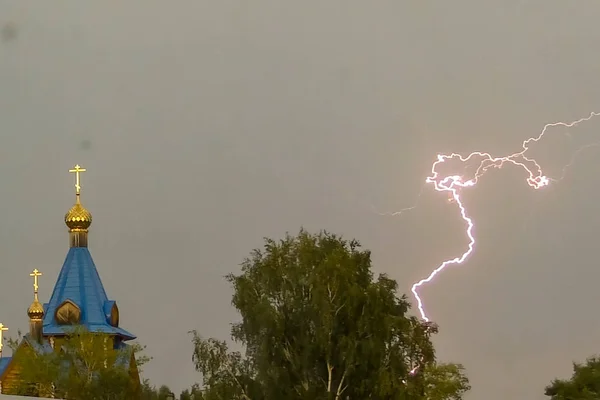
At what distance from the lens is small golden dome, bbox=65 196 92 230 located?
212ft

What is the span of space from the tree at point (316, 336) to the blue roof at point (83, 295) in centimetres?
2261

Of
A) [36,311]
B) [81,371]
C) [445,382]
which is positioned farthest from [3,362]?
[445,382]

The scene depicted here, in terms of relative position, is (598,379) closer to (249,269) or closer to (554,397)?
(554,397)

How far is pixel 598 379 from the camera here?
216 feet

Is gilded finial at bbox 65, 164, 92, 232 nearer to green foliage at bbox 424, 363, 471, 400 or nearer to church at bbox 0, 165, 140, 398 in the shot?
church at bbox 0, 165, 140, 398

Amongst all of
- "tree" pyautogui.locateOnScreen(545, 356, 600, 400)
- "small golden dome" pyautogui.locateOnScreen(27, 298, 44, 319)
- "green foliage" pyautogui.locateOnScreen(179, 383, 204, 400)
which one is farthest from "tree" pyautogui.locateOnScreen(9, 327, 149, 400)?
"tree" pyautogui.locateOnScreen(545, 356, 600, 400)

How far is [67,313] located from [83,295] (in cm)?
158

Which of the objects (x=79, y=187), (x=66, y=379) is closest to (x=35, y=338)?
(x=79, y=187)

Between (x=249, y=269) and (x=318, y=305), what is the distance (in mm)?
2954

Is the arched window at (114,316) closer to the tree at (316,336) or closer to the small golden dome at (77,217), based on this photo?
the small golden dome at (77,217)

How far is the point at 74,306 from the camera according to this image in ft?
204

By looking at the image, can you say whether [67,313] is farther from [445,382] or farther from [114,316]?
[445,382]

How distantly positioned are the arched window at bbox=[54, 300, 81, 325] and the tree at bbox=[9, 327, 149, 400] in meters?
9.48

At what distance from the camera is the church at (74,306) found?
61.0 m
